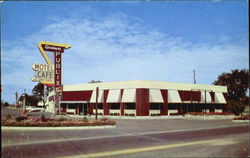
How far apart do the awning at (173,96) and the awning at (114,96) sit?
9795mm

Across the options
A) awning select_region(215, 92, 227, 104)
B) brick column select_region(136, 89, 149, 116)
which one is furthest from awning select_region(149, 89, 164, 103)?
awning select_region(215, 92, 227, 104)

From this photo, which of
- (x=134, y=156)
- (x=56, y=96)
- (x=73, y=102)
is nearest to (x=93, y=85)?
(x=73, y=102)

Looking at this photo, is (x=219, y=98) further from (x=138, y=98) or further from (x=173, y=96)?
(x=138, y=98)

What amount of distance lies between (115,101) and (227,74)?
1747 inches

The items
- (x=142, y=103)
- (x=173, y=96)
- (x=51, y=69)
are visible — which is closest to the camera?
(x=51, y=69)

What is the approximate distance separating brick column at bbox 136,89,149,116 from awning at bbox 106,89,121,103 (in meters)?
3.94

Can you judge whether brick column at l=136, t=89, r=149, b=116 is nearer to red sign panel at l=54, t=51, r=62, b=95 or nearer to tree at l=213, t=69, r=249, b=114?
red sign panel at l=54, t=51, r=62, b=95

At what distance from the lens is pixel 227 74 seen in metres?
72.6

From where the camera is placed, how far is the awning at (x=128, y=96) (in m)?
42.1

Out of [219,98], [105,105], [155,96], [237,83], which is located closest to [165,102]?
[155,96]

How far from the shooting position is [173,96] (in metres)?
45.7

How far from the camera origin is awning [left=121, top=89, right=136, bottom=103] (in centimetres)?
4209

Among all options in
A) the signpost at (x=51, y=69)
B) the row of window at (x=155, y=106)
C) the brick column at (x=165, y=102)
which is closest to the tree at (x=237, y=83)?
the row of window at (x=155, y=106)

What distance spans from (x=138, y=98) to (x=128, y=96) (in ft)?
6.28
